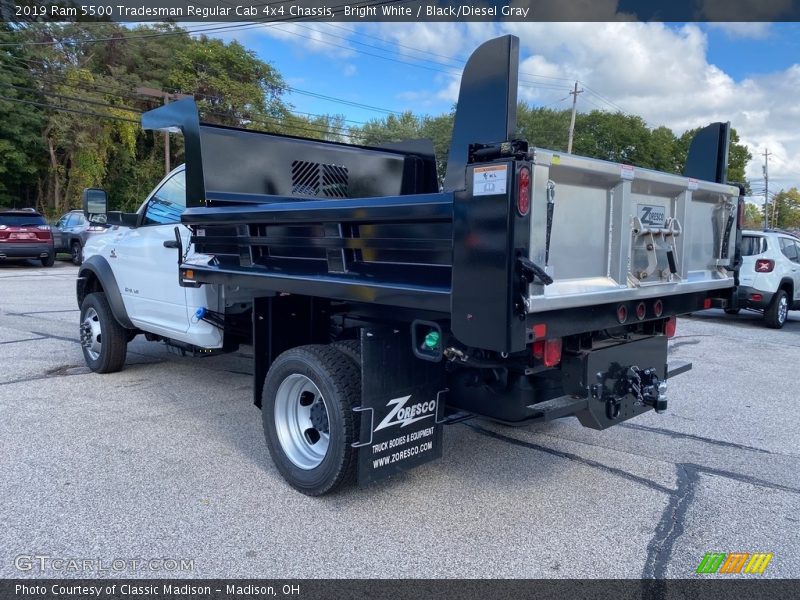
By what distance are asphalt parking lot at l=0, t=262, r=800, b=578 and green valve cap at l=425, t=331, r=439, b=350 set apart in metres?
1.02

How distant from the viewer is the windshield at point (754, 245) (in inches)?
470

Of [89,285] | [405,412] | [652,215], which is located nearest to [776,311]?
[652,215]

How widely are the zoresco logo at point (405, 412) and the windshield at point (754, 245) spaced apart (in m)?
10.5

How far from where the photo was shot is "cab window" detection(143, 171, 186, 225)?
5539 millimetres

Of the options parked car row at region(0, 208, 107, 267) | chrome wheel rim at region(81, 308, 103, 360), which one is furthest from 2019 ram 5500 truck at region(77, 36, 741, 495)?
parked car row at region(0, 208, 107, 267)

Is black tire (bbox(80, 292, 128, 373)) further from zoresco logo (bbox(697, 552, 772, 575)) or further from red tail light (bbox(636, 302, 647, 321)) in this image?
zoresco logo (bbox(697, 552, 772, 575))

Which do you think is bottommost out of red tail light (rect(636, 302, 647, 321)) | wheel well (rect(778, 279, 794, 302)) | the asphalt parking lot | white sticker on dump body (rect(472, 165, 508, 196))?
the asphalt parking lot

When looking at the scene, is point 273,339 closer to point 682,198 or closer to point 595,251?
point 595,251

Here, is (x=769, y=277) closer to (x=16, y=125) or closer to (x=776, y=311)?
(x=776, y=311)

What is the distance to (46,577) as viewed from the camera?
9.58ft

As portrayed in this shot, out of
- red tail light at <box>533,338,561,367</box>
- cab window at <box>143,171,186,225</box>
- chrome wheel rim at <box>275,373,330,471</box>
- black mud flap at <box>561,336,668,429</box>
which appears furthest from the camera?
cab window at <box>143,171,186,225</box>

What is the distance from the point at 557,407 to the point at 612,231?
3.17ft

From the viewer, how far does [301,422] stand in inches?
159

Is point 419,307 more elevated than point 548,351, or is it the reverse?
point 419,307
